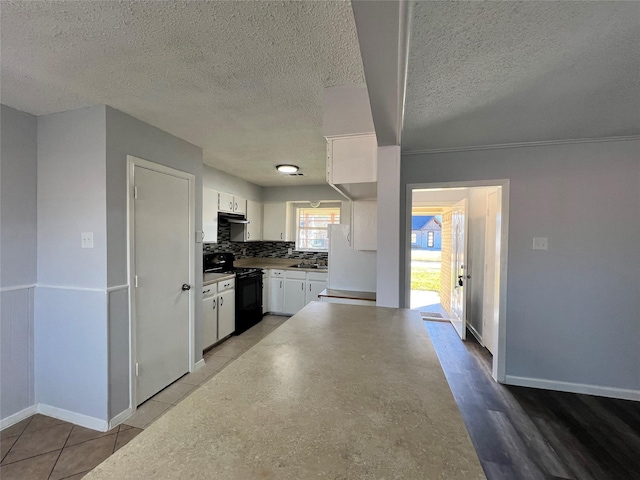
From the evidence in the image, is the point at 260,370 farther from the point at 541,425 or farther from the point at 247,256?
the point at 247,256

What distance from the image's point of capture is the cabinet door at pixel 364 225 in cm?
260

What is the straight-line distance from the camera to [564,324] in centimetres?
242

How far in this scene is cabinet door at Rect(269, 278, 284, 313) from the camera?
4.44 metres

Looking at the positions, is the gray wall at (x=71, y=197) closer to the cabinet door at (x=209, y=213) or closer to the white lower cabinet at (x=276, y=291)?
the cabinet door at (x=209, y=213)

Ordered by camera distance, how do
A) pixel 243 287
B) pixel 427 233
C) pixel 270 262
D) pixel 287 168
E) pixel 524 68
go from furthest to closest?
pixel 427 233
pixel 270 262
pixel 243 287
pixel 287 168
pixel 524 68

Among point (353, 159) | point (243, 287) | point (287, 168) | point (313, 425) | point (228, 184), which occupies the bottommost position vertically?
point (243, 287)

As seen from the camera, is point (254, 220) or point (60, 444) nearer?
point (60, 444)

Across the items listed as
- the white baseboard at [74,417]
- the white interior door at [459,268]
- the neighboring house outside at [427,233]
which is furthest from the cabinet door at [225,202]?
the neighboring house outside at [427,233]

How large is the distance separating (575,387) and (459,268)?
170 centimetres

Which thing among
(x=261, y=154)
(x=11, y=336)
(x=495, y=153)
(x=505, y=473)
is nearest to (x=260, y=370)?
(x=505, y=473)

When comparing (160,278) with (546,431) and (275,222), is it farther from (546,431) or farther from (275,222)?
(546,431)

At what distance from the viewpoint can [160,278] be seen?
2.31 meters

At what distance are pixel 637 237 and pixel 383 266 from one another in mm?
2318

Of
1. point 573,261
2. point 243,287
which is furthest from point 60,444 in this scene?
point 573,261
